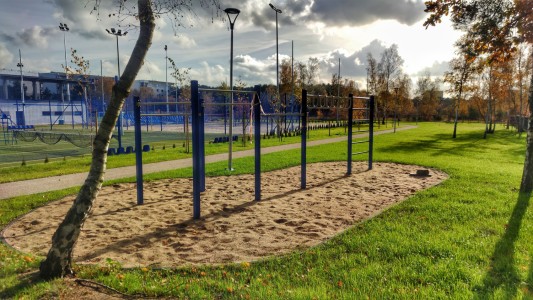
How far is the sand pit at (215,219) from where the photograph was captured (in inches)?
177

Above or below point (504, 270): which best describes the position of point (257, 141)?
above


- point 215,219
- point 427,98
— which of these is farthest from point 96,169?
point 427,98

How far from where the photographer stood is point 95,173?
12.5ft

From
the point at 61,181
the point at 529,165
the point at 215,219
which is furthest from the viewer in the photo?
the point at 61,181

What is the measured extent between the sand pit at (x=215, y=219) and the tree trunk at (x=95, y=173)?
57cm

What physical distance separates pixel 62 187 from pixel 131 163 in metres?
3.65

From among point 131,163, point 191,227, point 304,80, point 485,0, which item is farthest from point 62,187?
point 304,80

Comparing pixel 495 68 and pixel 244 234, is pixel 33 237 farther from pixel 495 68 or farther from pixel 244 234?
pixel 495 68

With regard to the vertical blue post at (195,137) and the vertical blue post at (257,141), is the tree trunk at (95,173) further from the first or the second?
the vertical blue post at (257,141)

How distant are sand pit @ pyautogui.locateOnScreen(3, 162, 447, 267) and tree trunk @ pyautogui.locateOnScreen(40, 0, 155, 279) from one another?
567mm

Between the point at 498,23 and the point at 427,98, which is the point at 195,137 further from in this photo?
the point at 427,98

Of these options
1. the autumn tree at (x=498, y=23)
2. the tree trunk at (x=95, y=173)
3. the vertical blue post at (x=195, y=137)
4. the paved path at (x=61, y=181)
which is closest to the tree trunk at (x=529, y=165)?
the autumn tree at (x=498, y=23)

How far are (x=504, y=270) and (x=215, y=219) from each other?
397 centimetres

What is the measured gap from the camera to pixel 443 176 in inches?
381
